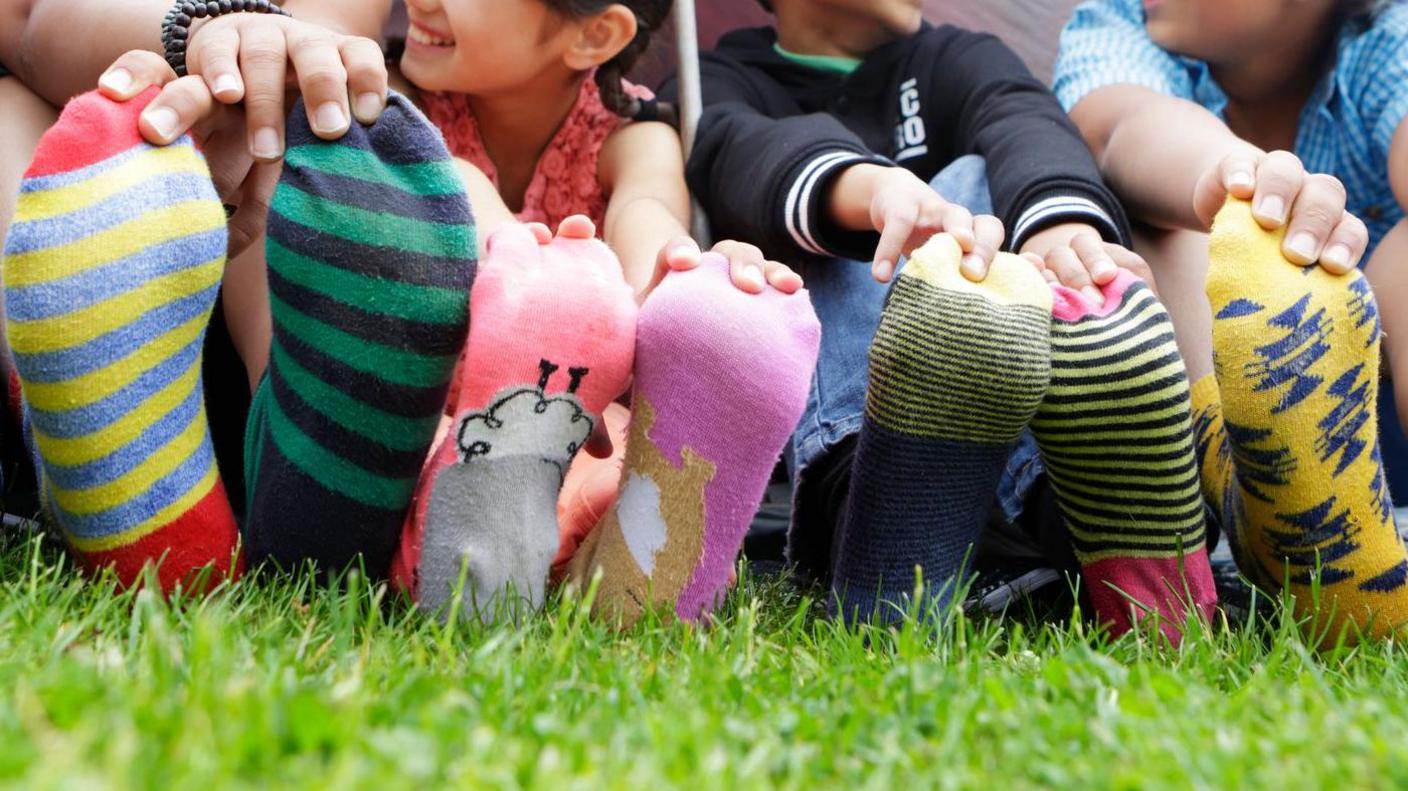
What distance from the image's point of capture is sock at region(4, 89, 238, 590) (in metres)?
0.69

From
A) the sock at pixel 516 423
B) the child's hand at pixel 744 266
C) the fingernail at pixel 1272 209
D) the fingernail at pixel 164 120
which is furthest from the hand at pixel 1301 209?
the fingernail at pixel 164 120

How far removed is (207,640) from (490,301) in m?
0.31

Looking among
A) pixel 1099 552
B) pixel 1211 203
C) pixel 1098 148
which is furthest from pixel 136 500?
pixel 1098 148

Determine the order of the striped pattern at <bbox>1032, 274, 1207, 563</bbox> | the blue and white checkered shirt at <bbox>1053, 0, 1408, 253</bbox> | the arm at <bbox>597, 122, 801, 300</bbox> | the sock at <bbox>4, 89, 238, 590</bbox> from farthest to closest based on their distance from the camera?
the blue and white checkered shirt at <bbox>1053, 0, 1408, 253</bbox>
the arm at <bbox>597, 122, 801, 300</bbox>
the striped pattern at <bbox>1032, 274, 1207, 563</bbox>
the sock at <bbox>4, 89, 238, 590</bbox>

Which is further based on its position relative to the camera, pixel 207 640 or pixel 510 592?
pixel 510 592

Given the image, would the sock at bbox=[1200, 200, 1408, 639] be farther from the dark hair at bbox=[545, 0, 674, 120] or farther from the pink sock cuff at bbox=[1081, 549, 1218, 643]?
the dark hair at bbox=[545, 0, 674, 120]

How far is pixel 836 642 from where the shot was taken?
701 mm

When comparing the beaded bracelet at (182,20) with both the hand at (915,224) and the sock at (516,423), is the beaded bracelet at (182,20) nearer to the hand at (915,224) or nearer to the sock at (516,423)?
the sock at (516,423)

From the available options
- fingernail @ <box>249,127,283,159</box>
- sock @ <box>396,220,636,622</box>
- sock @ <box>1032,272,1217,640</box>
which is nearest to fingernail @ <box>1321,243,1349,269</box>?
sock @ <box>1032,272,1217,640</box>

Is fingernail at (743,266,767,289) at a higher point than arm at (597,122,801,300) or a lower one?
higher

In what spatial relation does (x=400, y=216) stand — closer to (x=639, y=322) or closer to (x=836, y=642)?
(x=639, y=322)

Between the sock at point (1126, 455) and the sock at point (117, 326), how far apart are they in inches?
22.0

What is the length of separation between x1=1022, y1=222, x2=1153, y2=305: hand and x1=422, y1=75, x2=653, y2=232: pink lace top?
502 mm

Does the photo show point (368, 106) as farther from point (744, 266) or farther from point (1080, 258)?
point (1080, 258)
